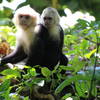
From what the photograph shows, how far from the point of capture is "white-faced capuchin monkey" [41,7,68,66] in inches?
134

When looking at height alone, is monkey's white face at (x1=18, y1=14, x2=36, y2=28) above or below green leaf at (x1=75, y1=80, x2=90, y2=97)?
above

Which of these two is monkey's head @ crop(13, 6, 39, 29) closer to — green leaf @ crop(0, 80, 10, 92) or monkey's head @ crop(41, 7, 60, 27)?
monkey's head @ crop(41, 7, 60, 27)

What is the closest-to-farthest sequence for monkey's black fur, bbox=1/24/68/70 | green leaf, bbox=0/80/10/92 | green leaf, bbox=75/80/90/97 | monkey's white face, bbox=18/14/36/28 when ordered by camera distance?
green leaf, bbox=75/80/90/97 → green leaf, bbox=0/80/10/92 → monkey's black fur, bbox=1/24/68/70 → monkey's white face, bbox=18/14/36/28

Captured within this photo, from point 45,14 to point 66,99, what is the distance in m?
2.00

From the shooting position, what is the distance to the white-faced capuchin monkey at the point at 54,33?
3.40 meters

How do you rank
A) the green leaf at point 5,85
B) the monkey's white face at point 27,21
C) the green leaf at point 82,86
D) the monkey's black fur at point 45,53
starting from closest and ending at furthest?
the green leaf at point 82,86 < the green leaf at point 5,85 < the monkey's black fur at point 45,53 < the monkey's white face at point 27,21

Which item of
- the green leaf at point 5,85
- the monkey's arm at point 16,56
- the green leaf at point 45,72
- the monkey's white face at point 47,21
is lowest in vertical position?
the monkey's arm at point 16,56

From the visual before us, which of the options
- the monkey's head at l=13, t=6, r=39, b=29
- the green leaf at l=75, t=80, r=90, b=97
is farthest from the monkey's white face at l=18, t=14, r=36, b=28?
the green leaf at l=75, t=80, r=90, b=97

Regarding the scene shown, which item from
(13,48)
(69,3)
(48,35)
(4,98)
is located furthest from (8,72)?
(13,48)

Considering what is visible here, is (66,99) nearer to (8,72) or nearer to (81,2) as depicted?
(8,72)

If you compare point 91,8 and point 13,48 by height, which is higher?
point 91,8

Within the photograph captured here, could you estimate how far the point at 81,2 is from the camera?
1.61 feet

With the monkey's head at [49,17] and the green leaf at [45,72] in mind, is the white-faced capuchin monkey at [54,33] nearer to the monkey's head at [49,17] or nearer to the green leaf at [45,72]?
the monkey's head at [49,17]

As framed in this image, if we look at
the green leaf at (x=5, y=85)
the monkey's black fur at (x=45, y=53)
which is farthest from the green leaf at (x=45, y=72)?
the monkey's black fur at (x=45, y=53)
